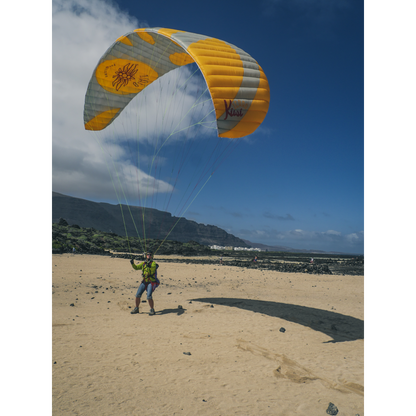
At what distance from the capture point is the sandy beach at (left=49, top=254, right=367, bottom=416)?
368 centimetres

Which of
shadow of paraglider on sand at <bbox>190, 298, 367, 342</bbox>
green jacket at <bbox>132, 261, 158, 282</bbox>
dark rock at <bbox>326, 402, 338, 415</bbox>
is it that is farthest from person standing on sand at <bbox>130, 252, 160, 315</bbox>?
dark rock at <bbox>326, 402, 338, 415</bbox>

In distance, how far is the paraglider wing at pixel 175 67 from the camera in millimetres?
6598

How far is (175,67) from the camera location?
954 cm

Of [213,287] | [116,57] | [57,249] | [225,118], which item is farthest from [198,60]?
[57,249]

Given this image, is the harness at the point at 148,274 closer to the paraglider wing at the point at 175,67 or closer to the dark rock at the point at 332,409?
the paraglider wing at the point at 175,67

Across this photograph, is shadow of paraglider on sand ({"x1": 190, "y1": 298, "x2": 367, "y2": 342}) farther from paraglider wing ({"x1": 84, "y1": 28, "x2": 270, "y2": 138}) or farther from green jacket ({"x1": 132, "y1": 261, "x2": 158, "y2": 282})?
paraglider wing ({"x1": 84, "y1": 28, "x2": 270, "y2": 138})

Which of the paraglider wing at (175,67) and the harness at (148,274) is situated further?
the harness at (148,274)

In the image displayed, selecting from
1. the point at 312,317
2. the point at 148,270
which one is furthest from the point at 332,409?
the point at 148,270

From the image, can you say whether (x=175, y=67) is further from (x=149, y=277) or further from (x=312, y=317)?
(x=312, y=317)

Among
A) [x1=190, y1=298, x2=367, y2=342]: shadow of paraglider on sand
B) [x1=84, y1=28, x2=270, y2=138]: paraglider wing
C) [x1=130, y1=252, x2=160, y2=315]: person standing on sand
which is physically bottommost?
[x1=190, y1=298, x2=367, y2=342]: shadow of paraglider on sand

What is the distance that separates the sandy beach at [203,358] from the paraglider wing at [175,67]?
5087 millimetres

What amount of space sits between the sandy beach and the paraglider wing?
5087 mm

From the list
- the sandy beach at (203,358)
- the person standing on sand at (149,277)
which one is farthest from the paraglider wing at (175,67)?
the sandy beach at (203,358)
